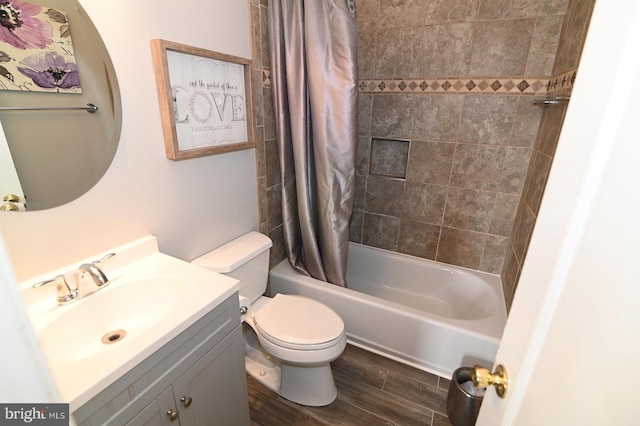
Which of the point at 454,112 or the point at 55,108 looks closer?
the point at 55,108

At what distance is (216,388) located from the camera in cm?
110

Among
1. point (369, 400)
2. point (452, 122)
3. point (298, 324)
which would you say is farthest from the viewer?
point (452, 122)

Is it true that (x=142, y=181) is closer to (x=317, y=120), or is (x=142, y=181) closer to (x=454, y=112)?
(x=317, y=120)

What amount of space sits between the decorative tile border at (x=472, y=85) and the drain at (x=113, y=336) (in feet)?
4.48

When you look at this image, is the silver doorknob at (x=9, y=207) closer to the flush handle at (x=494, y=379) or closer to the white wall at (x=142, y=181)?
the white wall at (x=142, y=181)

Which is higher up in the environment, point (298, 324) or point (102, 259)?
point (102, 259)

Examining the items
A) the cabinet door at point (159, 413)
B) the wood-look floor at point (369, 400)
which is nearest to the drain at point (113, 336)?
the cabinet door at point (159, 413)

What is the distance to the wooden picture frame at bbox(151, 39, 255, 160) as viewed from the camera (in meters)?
1.19

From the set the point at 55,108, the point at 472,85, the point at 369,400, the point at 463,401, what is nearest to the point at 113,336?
the point at 55,108

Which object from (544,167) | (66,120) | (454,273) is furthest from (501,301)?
(66,120)

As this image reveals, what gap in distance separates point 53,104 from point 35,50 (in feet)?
0.49

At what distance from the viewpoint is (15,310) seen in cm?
31

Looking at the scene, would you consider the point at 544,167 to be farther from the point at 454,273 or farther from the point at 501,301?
the point at 454,273

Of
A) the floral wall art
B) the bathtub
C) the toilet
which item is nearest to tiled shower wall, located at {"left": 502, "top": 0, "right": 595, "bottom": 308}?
the bathtub
